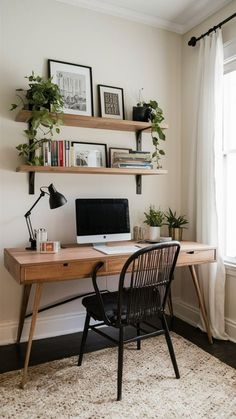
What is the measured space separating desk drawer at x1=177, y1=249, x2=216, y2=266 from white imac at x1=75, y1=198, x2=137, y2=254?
0.48 m

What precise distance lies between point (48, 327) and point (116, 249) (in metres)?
0.91

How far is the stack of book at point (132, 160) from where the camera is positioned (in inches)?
108

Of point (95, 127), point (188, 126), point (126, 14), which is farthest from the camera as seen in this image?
point (188, 126)

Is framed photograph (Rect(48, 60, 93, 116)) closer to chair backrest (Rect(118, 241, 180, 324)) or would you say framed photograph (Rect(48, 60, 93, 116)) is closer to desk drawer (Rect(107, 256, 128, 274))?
desk drawer (Rect(107, 256, 128, 274))

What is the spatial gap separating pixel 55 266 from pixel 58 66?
1.64 meters

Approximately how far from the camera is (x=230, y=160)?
9.01 feet

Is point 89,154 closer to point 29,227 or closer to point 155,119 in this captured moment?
point 155,119

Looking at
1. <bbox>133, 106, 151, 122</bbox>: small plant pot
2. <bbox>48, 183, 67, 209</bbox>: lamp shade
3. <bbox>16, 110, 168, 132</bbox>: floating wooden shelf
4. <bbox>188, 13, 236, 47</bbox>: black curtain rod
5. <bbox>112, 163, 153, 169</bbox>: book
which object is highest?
<bbox>188, 13, 236, 47</bbox>: black curtain rod

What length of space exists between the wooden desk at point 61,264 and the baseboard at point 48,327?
89 millimetres

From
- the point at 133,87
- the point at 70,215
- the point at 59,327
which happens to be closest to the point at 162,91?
the point at 133,87

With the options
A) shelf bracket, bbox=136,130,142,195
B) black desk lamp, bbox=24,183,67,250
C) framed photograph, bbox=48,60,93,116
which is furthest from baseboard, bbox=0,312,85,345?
framed photograph, bbox=48,60,93,116

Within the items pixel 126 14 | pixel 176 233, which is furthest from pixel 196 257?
pixel 126 14

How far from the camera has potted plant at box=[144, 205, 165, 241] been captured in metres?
2.82

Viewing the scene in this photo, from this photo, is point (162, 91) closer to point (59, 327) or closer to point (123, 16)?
point (123, 16)
